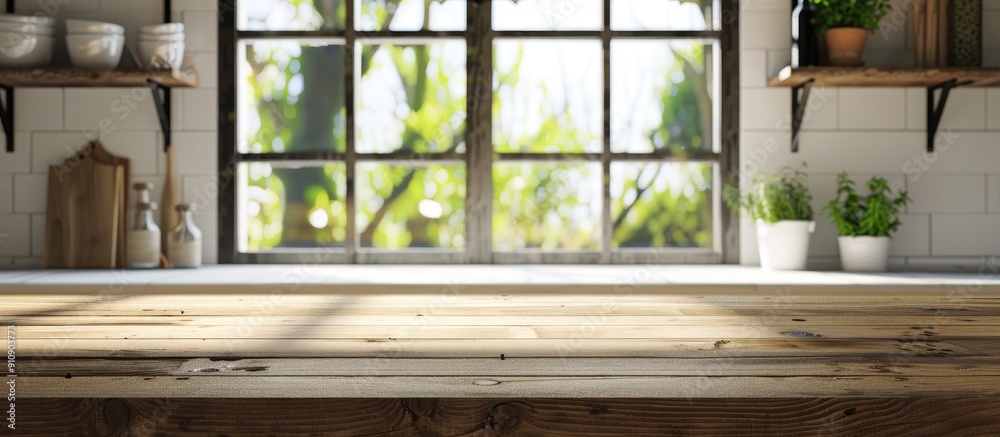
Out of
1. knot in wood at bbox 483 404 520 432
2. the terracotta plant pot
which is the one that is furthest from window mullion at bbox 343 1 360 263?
knot in wood at bbox 483 404 520 432

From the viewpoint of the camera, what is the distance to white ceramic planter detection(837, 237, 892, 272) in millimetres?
2238

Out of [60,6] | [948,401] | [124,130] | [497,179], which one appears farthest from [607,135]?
[948,401]

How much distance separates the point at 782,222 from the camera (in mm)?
2248

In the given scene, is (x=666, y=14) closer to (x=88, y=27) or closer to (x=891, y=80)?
(x=891, y=80)

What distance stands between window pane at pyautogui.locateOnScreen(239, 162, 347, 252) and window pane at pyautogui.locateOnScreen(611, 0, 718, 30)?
1.05 m

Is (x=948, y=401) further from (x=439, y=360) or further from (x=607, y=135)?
(x=607, y=135)

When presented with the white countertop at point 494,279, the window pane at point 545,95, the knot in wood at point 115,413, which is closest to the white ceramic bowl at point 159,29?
the white countertop at point 494,279

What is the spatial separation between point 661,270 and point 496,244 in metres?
0.55

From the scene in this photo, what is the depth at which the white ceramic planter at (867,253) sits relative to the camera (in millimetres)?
2238

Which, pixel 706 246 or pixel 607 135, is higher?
pixel 607 135

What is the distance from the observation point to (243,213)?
2447 millimetres

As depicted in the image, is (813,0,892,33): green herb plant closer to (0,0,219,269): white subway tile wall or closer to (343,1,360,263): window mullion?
(343,1,360,263): window mullion

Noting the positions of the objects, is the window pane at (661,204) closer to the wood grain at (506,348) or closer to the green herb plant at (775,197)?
the green herb plant at (775,197)

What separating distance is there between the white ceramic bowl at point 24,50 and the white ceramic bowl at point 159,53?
0.26 metres
